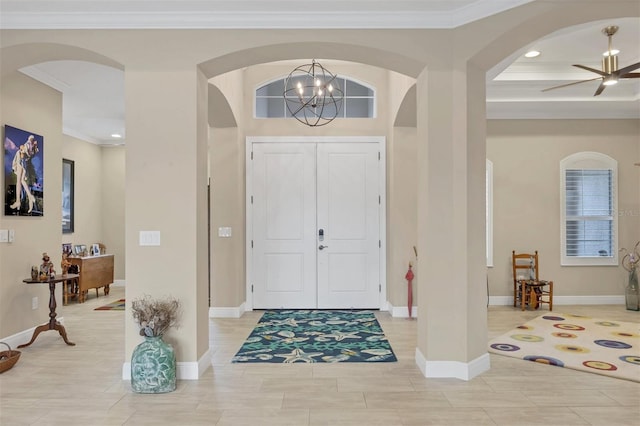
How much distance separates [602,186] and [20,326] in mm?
7860

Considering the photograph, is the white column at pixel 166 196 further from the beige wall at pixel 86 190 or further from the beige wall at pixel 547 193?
the beige wall at pixel 86 190

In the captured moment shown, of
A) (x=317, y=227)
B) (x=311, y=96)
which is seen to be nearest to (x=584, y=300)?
(x=317, y=227)

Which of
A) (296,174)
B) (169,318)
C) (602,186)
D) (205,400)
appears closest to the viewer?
(205,400)

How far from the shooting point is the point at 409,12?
11.5 ft

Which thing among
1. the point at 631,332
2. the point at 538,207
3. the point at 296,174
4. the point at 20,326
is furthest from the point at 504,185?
the point at 20,326

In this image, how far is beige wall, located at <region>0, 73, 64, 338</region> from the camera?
4.31m

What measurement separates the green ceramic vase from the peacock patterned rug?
2.72 feet

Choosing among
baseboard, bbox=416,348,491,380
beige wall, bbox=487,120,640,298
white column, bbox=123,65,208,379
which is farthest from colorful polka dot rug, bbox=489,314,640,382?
white column, bbox=123,65,208,379

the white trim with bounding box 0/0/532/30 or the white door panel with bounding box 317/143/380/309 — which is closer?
the white trim with bounding box 0/0/532/30

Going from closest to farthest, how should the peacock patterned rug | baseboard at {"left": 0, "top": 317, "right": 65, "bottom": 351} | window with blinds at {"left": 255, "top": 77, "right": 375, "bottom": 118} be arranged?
the peacock patterned rug → baseboard at {"left": 0, "top": 317, "right": 65, "bottom": 351} → window with blinds at {"left": 255, "top": 77, "right": 375, "bottom": 118}

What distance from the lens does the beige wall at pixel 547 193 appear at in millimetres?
6531

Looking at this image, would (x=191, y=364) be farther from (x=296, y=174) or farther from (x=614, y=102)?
(x=614, y=102)

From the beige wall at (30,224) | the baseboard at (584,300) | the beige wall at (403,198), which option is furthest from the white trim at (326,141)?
the beige wall at (30,224)

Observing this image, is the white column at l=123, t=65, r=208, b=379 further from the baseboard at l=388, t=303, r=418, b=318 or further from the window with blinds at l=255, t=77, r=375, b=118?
the baseboard at l=388, t=303, r=418, b=318
